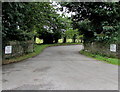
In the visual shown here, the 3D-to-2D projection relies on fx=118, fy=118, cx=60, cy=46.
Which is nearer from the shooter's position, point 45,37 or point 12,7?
point 12,7

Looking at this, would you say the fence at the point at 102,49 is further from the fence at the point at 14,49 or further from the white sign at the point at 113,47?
the fence at the point at 14,49

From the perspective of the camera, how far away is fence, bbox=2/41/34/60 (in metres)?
7.68

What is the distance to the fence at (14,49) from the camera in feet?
25.2

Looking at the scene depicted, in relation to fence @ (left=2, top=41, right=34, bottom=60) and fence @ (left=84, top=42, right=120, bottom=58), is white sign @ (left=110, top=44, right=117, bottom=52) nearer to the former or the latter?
fence @ (left=84, top=42, right=120, bottom=58)

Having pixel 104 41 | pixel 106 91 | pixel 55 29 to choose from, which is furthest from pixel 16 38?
pixel 55 29

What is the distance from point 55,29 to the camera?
913 inches

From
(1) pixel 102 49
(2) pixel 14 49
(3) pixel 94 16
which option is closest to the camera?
(2) pixel 14 49

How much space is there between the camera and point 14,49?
8695mm

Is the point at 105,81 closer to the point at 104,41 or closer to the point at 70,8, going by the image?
the point at 104,41

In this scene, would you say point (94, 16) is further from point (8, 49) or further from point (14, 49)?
point (8, 49)

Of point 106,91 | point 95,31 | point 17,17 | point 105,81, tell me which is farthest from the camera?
point 95,31

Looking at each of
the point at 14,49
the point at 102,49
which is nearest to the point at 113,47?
the point at 102,49

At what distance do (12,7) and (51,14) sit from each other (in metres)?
10.5

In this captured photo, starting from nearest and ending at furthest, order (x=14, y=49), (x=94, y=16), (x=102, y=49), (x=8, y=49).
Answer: (x=8, y=49) → (x=14, y=49) → (x=102, y=49) → (x=94, y=16)
